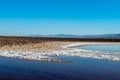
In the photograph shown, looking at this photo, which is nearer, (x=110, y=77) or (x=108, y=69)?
(x=110, y=77)

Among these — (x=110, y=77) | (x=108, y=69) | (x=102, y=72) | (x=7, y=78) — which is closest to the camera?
(x=7, y=78)

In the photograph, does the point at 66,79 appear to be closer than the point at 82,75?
Yes

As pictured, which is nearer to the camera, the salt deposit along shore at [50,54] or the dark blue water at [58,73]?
the dark blue water at [58,73]

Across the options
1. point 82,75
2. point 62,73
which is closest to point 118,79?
point 82,75

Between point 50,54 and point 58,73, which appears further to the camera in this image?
point 50,54

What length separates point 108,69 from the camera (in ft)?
58.7

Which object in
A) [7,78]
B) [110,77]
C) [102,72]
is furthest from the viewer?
[102,72]

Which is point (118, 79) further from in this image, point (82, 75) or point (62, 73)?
point (62, 73)

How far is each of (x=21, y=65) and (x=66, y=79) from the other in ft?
18.2

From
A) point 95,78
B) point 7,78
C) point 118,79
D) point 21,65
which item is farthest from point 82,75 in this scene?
point 21,65

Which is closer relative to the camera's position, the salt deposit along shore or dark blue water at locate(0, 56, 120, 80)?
dark blue water at locate(0, 56, 120, 80)

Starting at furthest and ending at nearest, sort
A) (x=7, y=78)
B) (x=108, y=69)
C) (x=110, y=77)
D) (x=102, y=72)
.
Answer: (x=108, y=69) → (x=102, y=72) → (x=110, y=77) → (x=7, y=78)

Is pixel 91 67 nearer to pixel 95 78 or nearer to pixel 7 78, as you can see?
pixel 95 78

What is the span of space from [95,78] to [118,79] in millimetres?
1184
